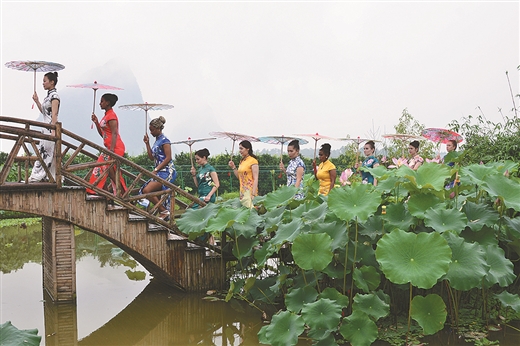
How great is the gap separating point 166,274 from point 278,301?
1.68 metres

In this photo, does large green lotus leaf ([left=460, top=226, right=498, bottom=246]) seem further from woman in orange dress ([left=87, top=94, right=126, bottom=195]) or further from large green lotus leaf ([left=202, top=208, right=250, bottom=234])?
woman in orange dress ([left=87, top=94, right=126, bottom=195])

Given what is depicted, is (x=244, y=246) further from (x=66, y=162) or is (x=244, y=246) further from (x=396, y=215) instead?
(x=66, y=162)

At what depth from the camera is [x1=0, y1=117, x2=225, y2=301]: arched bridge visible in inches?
271

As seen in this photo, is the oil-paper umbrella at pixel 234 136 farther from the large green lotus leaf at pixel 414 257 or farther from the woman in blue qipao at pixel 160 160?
the large green lotus leaf at pixel 414 257

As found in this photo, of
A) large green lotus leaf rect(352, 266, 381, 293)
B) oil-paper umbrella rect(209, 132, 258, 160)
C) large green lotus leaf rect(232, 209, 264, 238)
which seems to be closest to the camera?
large green lotus leaf rect(352, 266, 381, 293)

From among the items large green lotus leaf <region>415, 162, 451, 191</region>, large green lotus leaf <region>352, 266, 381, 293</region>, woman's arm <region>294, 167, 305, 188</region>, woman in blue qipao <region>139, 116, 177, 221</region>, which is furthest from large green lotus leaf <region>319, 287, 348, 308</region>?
woman in blue qipao <region>139, 116, 177, 221</region>

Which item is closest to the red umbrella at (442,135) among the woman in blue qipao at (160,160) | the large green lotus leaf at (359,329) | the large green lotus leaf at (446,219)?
the large green lotus leaf at (446,219)

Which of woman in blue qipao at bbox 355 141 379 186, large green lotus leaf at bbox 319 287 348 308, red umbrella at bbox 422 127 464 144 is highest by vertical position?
red umbrella at bbox 422 127 464 144

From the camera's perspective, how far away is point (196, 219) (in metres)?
7.21

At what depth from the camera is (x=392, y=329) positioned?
18.8ft

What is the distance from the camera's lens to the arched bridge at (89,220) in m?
6.89

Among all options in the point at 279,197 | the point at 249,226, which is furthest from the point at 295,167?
the point at 249,226

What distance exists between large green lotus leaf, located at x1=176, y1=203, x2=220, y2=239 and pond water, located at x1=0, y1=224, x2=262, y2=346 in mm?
979

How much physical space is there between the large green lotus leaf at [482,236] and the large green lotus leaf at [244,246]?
2.31 m
